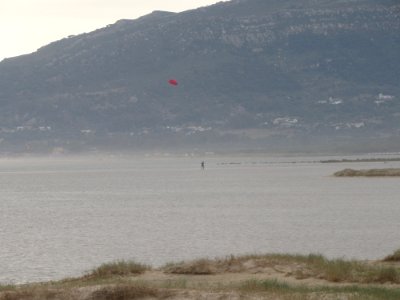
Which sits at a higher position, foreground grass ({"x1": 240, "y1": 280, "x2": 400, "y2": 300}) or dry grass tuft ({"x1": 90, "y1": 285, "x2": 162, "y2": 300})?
dry grass tuft ({"x1": 90, "y1": 285, "x2": 162, "y2": 300})

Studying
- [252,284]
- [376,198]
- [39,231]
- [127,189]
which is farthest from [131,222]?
[127,189]

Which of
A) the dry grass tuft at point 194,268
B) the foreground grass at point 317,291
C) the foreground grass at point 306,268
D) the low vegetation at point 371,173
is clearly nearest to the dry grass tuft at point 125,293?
the foreground grass at point 317,291

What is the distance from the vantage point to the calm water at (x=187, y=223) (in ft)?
158

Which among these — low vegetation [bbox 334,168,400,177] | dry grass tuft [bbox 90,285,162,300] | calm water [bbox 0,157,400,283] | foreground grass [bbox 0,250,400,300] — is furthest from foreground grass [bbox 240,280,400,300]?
low vegetation [bbox 334,168,400,177]

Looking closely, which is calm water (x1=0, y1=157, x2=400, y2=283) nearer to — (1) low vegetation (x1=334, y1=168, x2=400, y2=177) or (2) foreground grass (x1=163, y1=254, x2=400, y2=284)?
(2) foreground grass (x1=163, y1=254, x2=400, y2=284)

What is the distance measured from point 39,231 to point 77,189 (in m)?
62.3

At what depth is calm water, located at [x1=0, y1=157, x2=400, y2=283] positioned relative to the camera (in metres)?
48.3

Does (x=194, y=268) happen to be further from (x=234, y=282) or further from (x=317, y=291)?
(x=317, y=291)

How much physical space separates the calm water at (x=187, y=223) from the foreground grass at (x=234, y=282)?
729 cm

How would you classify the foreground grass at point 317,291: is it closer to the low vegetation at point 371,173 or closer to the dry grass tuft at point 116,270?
the dry grass tuft at point 116,270

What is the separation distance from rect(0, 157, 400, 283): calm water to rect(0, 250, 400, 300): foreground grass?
729 centimetres

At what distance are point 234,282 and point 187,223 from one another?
1457 inches

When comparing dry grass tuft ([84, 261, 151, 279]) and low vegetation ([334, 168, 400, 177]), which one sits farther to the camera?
low vegetation ([334, 168, 400, 177])

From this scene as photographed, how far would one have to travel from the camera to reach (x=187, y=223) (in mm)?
67875
